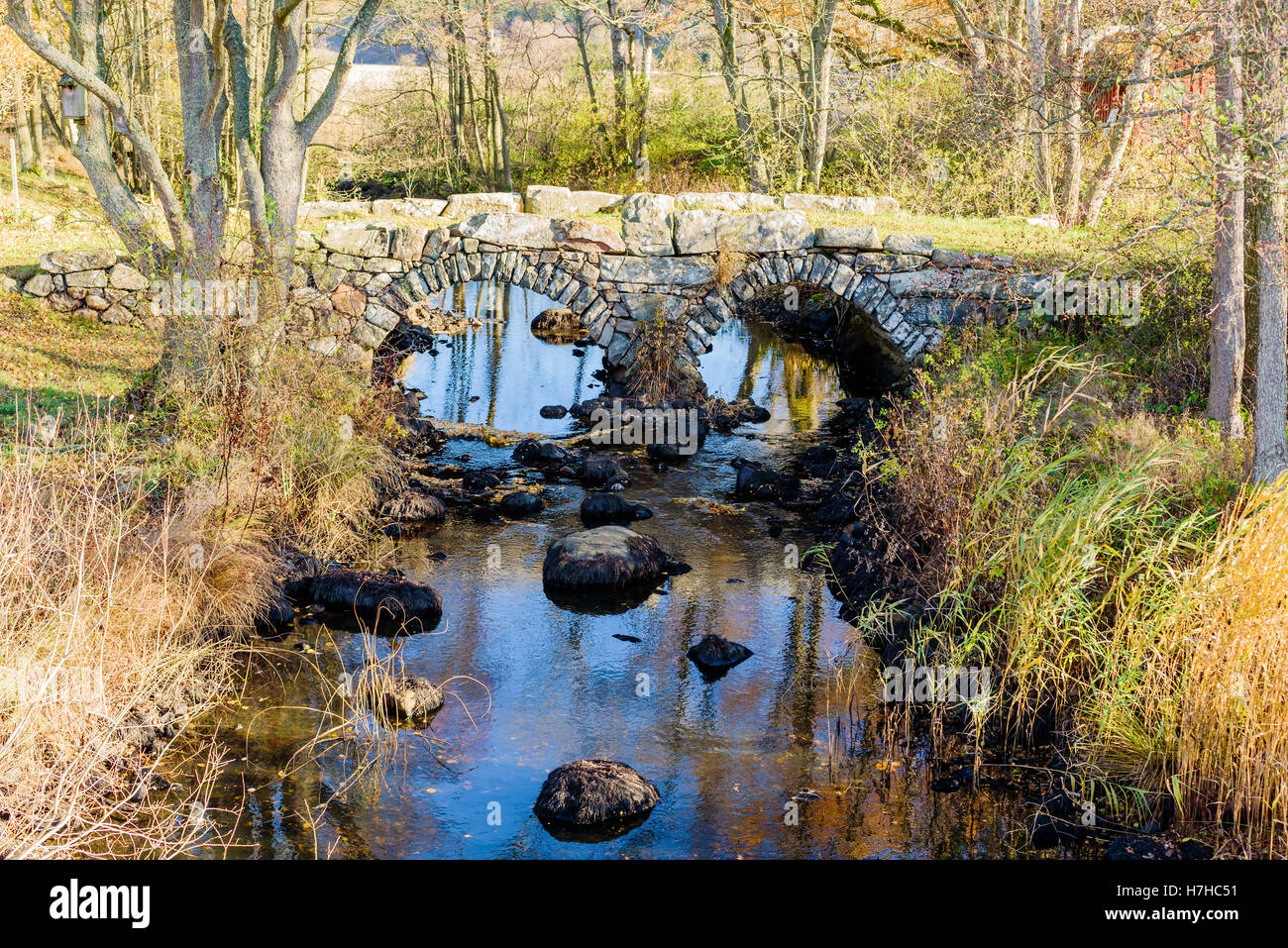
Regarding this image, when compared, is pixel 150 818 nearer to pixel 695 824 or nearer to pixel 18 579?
pixel 18 579

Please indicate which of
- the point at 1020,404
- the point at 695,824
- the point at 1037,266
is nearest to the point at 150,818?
the point at 695,824

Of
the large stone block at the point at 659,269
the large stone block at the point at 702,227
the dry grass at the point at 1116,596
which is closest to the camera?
the dry grass at the point at 1116,596

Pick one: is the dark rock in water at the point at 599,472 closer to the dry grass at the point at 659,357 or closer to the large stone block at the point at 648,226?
the dry grass at the point at 659,357

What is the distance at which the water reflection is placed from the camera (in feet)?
18.8

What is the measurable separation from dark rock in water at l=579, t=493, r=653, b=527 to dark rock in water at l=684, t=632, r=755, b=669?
2.74 m

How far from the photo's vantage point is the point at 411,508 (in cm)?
1036

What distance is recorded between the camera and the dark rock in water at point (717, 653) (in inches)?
303

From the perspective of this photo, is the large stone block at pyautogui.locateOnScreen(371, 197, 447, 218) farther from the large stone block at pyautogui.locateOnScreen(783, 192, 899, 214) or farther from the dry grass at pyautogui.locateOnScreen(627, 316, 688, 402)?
the large stone block at pyautogui.locateOnScreen(783, 192, 899, 214)

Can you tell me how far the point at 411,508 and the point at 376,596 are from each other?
2.08 meters

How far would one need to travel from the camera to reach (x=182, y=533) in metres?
7.58

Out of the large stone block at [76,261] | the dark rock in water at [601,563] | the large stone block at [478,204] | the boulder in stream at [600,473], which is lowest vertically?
the dark rock in water at [601,563]

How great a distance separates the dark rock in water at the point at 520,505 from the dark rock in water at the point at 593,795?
15.9 ft

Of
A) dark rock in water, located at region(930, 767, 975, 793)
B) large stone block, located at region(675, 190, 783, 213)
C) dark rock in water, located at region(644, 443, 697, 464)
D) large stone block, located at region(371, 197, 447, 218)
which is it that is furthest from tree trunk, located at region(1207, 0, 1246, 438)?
large stone block, located at region(371, 197, 447, 218)

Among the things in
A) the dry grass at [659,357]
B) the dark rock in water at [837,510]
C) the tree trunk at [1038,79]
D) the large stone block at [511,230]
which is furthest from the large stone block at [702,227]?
the tree trunk at [1038,79]
